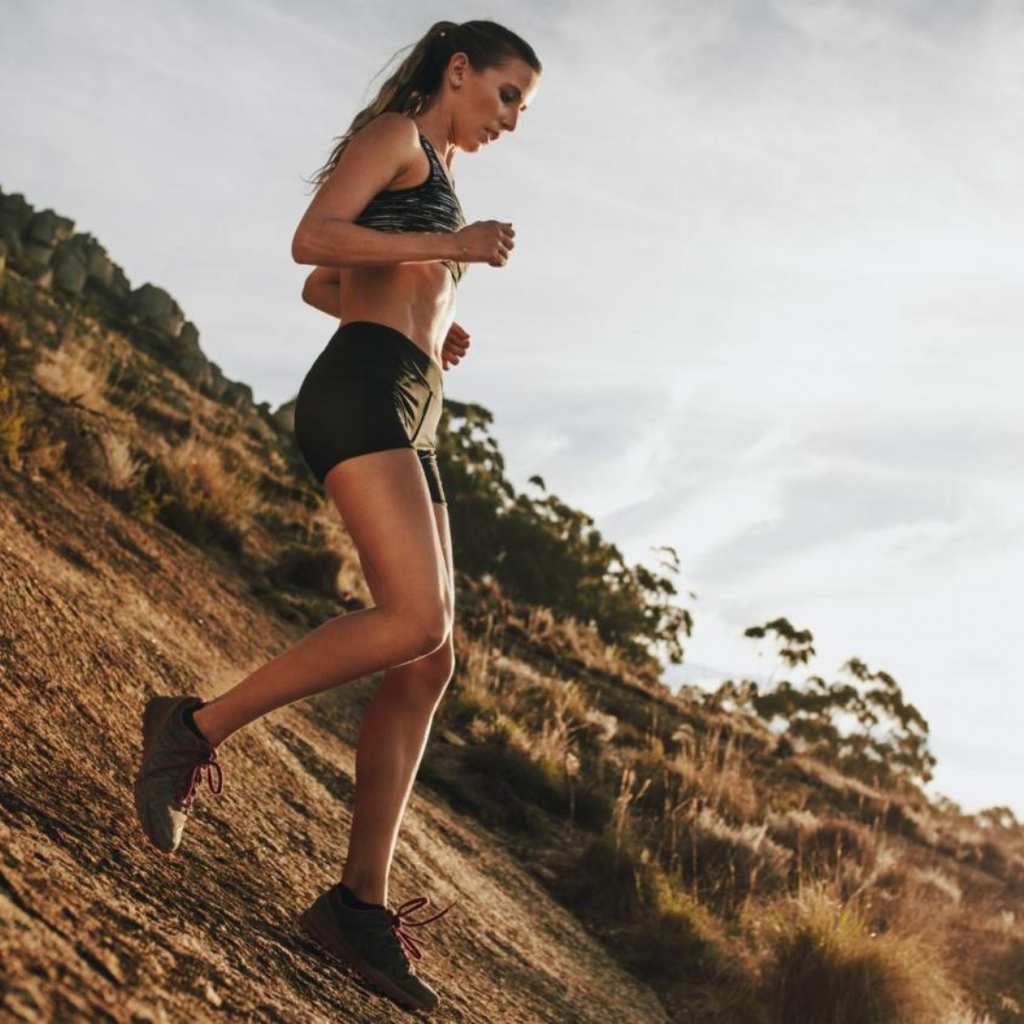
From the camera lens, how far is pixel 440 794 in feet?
21.9

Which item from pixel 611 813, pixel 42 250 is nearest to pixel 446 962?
pixel 611 813

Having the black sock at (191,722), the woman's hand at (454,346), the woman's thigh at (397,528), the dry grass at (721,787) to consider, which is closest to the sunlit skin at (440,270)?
the woman's hand at (454,346)

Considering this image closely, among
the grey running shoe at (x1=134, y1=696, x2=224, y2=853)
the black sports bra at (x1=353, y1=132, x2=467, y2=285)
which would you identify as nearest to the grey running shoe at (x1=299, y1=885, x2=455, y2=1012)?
the grey running shoe at (x1=134, y1=696, x2=224, y2=853)

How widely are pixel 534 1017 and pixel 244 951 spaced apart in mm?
1675

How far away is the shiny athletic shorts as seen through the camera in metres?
2.26

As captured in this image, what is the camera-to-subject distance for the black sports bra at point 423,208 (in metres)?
2.46

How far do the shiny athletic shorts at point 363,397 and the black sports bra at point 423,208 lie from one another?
9.6 inches

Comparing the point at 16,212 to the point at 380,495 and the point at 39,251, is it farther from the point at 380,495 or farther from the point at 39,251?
the point at 380,495

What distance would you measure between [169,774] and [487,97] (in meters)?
1.77

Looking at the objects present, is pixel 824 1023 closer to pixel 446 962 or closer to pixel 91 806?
pixel 446 962

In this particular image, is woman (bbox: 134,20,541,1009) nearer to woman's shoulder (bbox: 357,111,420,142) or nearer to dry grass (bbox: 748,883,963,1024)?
woman's shoulder (bbox: 357,111,420,142)

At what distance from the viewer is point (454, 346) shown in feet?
9.55

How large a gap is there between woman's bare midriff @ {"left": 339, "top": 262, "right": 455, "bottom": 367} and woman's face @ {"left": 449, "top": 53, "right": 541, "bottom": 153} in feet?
1.35

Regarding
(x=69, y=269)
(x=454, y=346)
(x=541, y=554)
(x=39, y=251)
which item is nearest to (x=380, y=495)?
(x=454, y=346)
